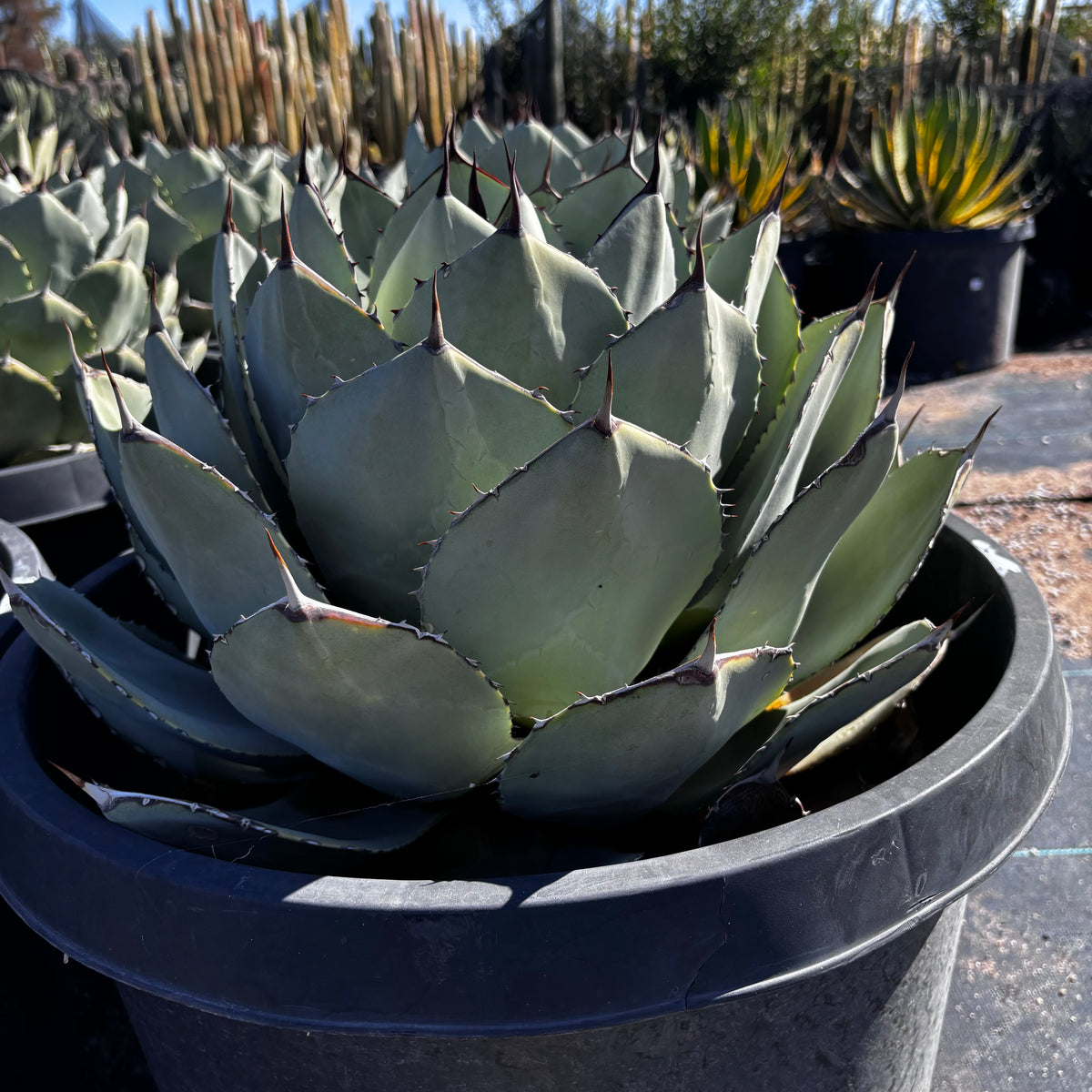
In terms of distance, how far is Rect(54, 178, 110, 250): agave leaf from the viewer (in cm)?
155

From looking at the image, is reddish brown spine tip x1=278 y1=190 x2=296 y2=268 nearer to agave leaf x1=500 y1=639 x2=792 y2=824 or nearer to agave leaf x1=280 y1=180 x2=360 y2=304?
agave leaf x1=280 y1=180 x2=360 y2=304

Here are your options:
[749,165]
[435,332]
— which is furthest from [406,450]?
[749,165]

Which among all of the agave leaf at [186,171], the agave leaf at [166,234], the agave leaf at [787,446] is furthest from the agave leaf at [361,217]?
the agave leaf at [186,171]

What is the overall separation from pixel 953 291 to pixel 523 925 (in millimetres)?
4020

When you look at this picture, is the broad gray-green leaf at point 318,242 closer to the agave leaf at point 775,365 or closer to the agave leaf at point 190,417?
the agave leaf at point 190,417

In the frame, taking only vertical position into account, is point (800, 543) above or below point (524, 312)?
below

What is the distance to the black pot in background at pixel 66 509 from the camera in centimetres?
134

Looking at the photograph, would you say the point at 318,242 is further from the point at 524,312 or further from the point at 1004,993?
the point at 1004,993

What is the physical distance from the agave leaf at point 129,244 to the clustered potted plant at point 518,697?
0.73 metres

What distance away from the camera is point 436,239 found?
0.76m

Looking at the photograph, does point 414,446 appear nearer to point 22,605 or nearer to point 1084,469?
point 22,605

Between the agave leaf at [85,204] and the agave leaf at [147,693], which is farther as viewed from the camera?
the agave leaf at [85,204]

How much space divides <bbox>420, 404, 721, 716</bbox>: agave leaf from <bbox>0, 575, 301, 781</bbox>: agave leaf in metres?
0.22

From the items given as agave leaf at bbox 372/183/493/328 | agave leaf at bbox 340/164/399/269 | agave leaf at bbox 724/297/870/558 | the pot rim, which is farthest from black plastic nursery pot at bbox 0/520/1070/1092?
agave leaf at bbox 340/164/399/269
